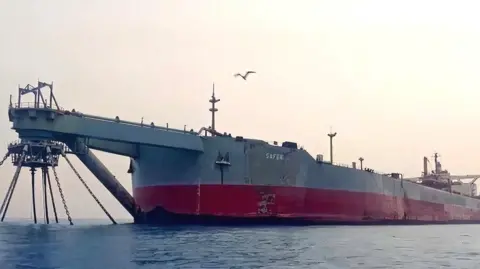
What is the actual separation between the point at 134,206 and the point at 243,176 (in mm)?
7395

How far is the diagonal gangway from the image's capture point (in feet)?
82.6

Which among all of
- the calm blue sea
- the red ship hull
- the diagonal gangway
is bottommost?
the calm blue sea

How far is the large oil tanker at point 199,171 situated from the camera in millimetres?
25922

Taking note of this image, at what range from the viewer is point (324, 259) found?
15734mm

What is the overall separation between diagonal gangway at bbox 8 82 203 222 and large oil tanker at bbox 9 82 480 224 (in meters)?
0.05

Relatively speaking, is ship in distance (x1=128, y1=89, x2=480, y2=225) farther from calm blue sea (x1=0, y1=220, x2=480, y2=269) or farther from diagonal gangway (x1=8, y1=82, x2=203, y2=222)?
calm blue sea (x1=0, y1=220, x2=480, y2=269)

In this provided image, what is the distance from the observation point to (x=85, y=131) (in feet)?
84.5

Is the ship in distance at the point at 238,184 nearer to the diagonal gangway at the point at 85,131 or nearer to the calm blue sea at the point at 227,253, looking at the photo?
the diagonal gangway at the point at 85,131

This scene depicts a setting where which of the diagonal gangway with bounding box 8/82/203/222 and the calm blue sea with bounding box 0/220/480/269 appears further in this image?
the diagonal gangway with bounding box 8/82/203/222

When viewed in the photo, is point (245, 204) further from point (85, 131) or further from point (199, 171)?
point (85, 131)

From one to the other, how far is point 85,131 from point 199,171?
6.22m

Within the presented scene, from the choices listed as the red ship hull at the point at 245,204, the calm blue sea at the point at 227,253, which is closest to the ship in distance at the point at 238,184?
the red ship hull at the point at 245,204

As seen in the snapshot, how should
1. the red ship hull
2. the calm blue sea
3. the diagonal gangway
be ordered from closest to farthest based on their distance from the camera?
the calm blue sea, the diagonal gangway, the red ship hull

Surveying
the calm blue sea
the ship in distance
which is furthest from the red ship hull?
the calm blue sea
